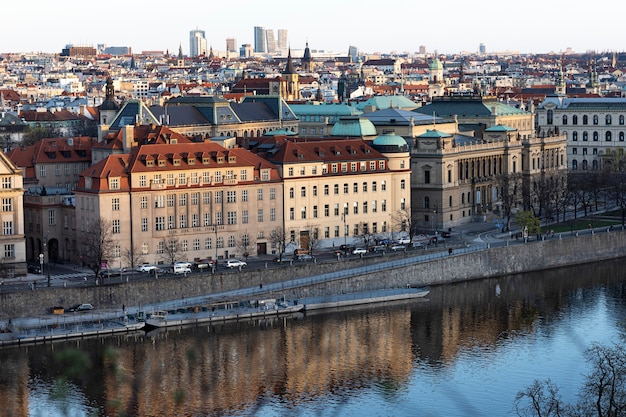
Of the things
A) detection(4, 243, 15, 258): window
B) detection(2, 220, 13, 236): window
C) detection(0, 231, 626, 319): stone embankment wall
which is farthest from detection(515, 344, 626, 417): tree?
detection(2, 220, 13, 236): window

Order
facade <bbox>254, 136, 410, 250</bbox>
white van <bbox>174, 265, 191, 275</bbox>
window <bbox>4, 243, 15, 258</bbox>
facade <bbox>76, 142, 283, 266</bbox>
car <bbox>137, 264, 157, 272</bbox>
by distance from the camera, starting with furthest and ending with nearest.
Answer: facade <bbox>254, 136, 410, 250</bbox> → facade <bbox>76, 142, 283, 266</bbox> → car <bbox>137, 264, 157, 272</bbox> → white van <bbox>174, 265, 191, 275</bbox> → window <bbox>4, 243, 15, 258</bbox>

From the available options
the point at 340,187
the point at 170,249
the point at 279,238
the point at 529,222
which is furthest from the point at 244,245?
the point at 529,222

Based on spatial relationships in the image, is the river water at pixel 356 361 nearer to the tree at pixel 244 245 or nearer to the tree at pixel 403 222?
the tree at pixel 244 245

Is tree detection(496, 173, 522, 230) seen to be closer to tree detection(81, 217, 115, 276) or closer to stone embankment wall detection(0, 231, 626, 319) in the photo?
stone embankment wall detection(0, 231, 626, 319)

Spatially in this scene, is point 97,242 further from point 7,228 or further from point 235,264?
point 235,264

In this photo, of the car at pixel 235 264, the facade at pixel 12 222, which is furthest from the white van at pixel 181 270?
the facade at pixel 12 222
